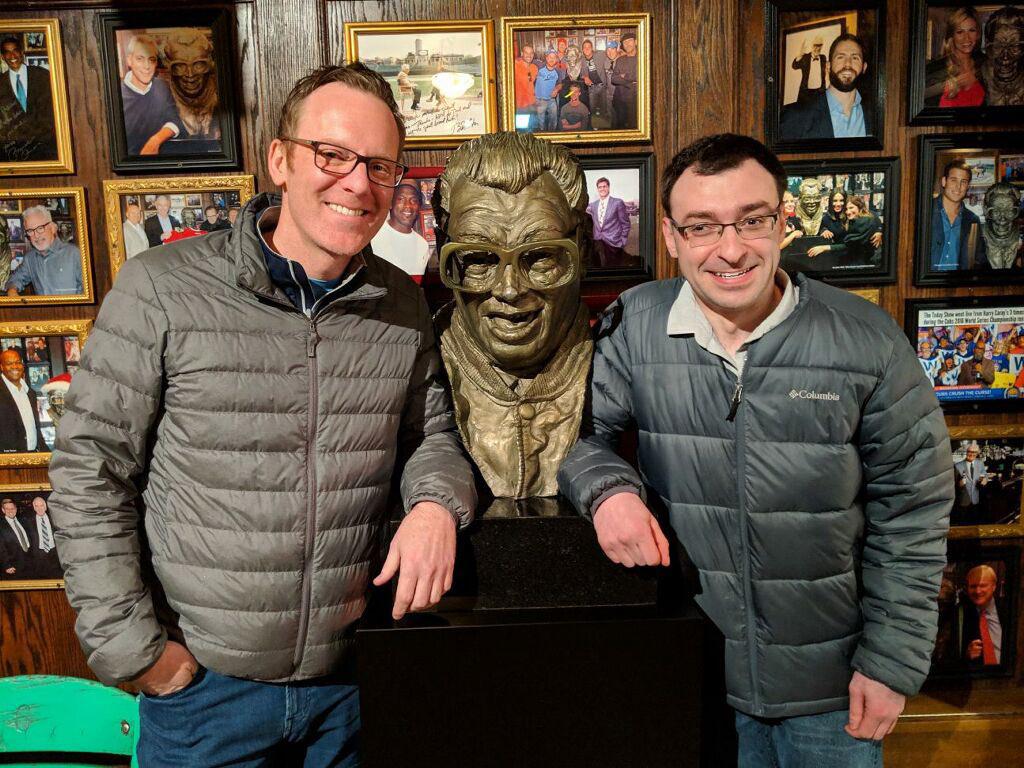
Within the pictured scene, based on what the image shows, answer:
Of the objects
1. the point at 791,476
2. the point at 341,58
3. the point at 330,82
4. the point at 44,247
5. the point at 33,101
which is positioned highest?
the point at 341,58

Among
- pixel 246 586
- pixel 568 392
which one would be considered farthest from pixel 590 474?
pixel 246 586

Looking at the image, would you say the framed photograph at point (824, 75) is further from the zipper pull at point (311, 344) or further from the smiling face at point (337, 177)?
the zipper pull at point (311, 344)

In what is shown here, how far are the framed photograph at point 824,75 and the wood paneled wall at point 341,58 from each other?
46 mm

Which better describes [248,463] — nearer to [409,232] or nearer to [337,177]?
[337,177]

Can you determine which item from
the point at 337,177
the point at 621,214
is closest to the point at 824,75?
the point at 621,214

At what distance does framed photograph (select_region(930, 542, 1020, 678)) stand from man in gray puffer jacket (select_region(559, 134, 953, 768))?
1177 millimetres

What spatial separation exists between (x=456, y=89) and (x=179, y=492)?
5.18 ft

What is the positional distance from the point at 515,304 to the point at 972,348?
185 cm

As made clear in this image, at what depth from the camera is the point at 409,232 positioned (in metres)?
2.39

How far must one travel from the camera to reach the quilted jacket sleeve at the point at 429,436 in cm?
151

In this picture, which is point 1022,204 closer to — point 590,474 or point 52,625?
point 590,474

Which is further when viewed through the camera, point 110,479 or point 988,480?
point 988,480

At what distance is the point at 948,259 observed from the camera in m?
2.42

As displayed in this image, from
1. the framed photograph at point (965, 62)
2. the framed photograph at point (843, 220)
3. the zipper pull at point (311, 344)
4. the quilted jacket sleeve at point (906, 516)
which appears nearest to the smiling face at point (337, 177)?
the zipper pull at point (311, 344)
